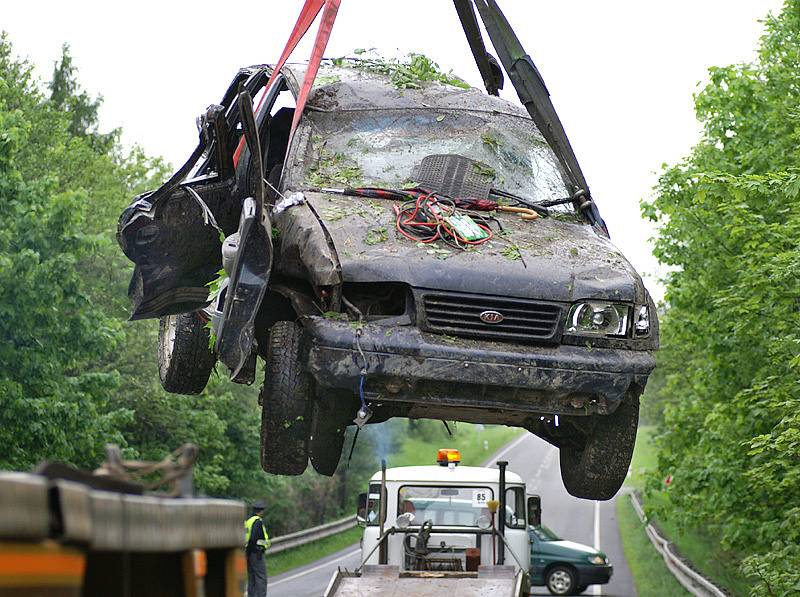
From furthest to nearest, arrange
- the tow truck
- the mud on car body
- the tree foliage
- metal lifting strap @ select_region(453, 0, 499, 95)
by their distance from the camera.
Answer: the tree foliage → the tow truck → metal lifting strap @ select_region(453, 0, 499, 95) → the mud on car body

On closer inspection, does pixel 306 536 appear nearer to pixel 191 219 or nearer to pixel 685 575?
pixel 685 575

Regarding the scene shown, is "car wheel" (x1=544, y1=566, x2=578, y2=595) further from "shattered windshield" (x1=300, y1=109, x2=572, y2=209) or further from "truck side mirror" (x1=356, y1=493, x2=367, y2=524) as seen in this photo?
"shattered windshield" (x1=300, y1=109, x2=572, y2=209)

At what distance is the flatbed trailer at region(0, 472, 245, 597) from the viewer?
239cm

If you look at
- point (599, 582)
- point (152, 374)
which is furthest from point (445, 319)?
point (152, 374)

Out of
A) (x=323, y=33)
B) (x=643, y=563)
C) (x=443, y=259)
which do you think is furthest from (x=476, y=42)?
(x=643, y=563)

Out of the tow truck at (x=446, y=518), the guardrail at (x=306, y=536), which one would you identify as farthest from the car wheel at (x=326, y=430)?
the guardrail at (x=306, y=536)

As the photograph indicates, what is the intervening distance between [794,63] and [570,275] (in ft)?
45.9

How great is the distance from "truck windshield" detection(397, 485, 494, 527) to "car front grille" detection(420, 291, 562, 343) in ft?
22.0

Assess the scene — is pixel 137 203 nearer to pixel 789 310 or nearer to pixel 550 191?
pixel 550 191

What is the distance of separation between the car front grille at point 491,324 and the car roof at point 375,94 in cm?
198

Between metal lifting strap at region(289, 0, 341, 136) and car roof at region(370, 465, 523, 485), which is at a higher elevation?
metal lifting strap at region(289, 0, 341, 136)

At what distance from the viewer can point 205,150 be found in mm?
8789

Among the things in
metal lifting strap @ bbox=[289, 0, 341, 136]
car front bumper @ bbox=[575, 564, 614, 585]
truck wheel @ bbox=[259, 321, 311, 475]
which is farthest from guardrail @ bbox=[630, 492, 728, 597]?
metal lifting strap @ bbox=[289, 0, 341, 136]

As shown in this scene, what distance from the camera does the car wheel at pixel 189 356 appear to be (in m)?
9.77
